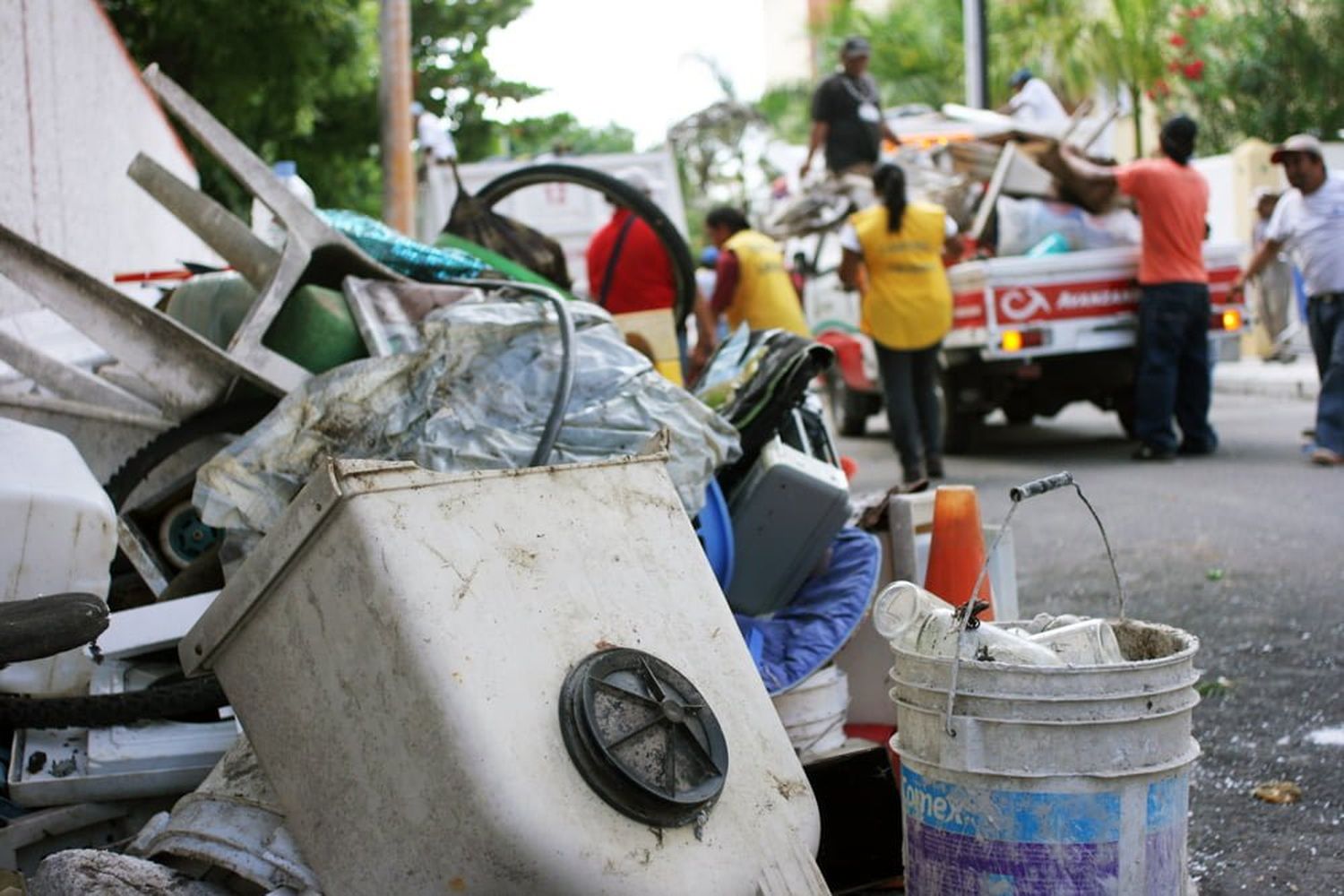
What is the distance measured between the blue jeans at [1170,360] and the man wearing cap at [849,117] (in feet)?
8.64

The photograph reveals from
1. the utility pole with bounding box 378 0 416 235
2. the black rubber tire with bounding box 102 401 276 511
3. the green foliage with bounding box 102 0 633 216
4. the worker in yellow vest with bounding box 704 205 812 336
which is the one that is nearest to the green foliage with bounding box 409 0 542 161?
Result: the green foliage with bounding box 102 0 633 216

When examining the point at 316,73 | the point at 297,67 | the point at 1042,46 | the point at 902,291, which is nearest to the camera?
the point at 902,291

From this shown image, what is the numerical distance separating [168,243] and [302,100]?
11.5 feet

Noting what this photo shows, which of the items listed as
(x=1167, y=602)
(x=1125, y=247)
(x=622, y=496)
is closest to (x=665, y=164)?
(x=1125, y=247)

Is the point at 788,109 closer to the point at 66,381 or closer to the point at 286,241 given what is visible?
the point at 286,241

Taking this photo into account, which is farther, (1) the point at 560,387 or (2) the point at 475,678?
(1) the point at 560,387

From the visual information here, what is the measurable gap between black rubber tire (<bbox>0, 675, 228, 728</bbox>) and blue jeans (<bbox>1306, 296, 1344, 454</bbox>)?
7417mm

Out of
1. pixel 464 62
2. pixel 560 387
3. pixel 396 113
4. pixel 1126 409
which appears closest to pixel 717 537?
pixel 560 387

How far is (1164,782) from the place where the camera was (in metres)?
2.55

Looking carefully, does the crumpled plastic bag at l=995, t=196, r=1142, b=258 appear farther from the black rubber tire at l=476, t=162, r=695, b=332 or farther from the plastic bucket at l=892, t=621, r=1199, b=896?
the plastic bucket at l=892, t=621, r=1199, b=896

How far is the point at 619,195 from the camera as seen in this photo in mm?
5977

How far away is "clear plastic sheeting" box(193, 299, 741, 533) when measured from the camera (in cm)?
368

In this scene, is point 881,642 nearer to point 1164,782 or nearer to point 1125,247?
point 1164,782

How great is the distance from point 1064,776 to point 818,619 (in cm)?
135
